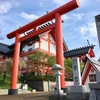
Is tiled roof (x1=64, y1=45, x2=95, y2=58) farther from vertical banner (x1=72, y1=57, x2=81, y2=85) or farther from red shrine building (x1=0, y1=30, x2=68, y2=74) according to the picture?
vertical banner (x1=72, y1=57, x2=81, y2=85)

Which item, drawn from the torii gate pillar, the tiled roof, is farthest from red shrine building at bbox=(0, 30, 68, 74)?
the torii gate pillar

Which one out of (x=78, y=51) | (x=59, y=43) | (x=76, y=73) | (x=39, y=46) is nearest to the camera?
(x=76, y=73)

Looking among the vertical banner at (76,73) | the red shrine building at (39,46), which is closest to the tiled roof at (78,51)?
the red shrine building at (39,46)

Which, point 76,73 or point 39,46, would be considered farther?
point 39,46

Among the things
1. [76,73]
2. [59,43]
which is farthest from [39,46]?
[76,73]

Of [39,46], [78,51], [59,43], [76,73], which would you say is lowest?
[76,73]

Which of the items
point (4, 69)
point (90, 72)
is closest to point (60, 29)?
point (90, 72)

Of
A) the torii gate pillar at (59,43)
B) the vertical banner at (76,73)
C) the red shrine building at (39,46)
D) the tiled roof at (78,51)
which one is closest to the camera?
the vertical banner at (76,73)

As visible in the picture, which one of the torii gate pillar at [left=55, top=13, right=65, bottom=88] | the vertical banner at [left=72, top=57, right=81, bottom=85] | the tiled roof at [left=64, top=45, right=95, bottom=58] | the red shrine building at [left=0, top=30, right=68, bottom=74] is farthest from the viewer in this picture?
the tiled roof at [left=64, top=45, right=95, bottom=58]

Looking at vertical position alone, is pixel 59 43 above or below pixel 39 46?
below

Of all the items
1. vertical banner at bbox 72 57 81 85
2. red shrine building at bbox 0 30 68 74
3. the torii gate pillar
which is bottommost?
vertical banner at bbox 72 57 81 85

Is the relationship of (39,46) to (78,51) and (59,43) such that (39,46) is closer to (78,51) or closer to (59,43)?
(78,51)

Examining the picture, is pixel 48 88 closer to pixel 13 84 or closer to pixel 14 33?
pixel 13 84

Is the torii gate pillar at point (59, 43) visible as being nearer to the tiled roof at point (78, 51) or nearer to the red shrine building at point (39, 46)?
the red shrine building at point (39, 46)
